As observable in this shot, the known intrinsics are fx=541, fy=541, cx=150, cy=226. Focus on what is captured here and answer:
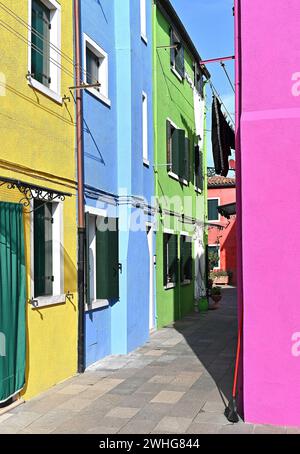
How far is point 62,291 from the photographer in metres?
8.27

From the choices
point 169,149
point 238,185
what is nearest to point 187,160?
point 169,149

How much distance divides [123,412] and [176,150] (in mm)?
9897

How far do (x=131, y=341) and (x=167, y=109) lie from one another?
6.99 meters

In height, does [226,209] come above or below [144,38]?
below

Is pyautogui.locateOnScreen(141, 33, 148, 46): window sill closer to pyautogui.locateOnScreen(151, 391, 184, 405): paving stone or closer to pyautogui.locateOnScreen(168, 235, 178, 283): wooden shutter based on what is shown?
→ pyautogui.locateOnScreen(168, 235, 178, 283): wooden shutter

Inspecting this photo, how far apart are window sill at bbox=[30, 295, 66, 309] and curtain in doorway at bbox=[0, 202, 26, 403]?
1.11ft

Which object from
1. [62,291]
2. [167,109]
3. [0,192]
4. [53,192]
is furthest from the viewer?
[167,109]

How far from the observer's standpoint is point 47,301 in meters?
7.64

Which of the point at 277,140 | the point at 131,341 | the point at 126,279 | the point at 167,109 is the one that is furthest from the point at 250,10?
the point at 167,109

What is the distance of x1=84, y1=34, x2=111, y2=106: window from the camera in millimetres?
9609

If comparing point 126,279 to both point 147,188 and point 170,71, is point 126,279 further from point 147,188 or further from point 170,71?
point 170,71

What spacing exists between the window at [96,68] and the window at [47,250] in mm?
2603

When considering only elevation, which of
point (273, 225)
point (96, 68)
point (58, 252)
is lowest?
point (58, 252)

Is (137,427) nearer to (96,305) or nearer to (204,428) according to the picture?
(204,428)
